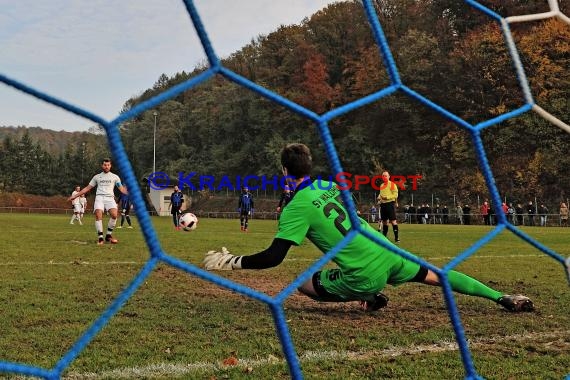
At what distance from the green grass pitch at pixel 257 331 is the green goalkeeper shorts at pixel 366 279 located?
227 millimetres

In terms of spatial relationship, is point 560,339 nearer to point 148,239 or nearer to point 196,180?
point 148,239

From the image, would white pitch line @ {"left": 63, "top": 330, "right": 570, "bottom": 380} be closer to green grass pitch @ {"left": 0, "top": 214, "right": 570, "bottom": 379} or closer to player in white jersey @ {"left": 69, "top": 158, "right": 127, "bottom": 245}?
green grass pitch @ {"left": 0, "top": 214, "right": 570, "bottom": 379}

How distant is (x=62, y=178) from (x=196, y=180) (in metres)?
18.2

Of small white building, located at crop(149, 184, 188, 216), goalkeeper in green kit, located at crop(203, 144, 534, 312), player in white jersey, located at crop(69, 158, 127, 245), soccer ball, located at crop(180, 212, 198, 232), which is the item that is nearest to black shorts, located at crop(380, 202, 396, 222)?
player in white jersey, located at crop(69, 158, 127, 245)

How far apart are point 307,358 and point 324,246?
88 cm

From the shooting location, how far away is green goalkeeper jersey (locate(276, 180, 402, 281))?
3.38m

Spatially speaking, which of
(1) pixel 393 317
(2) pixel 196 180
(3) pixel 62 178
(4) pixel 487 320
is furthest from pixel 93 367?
(3) pixel 62 178

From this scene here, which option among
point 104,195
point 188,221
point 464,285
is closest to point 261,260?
point 464,285

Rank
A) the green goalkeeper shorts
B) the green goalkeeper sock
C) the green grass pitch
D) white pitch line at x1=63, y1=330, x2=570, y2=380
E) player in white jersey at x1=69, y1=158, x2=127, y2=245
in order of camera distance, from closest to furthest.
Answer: white pitch line at x1=63, y1=330, x2=570, y2=380
the green grass pitch
the green goalkeeper shorts
the green goalkeeper sock
player in white jersey at x1=69, y1=158, x2=127, y2=245

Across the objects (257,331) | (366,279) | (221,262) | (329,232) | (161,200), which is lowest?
(257,331)

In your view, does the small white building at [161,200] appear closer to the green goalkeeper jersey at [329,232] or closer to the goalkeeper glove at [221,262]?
the goalkeeper glove at [221,262]

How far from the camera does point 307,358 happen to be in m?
2.84

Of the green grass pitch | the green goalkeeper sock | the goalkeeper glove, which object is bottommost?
the green grass pitch

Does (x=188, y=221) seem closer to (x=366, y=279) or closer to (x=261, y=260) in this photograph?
(x=261, y=260)
